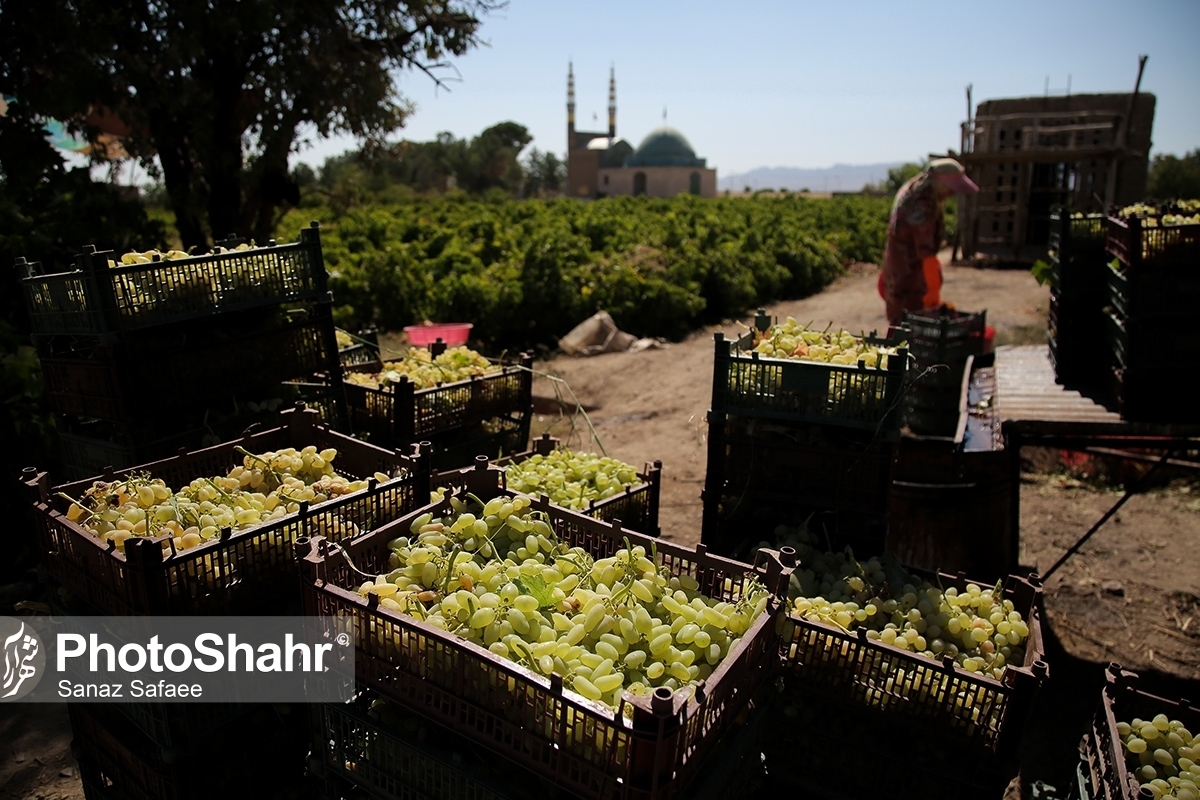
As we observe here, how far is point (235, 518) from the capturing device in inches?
107

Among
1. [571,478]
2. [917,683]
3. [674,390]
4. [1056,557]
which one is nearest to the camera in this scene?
[917,683]

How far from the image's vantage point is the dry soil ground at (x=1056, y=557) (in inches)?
151

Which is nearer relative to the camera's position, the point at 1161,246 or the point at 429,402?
the point at 1161,246

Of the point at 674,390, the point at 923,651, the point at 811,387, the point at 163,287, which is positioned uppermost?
the point at 163,287

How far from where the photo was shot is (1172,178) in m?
39.9

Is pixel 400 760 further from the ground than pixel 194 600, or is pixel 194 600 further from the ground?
pixel 194 600

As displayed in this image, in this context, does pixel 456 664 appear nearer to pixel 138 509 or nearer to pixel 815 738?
pixel 138 509

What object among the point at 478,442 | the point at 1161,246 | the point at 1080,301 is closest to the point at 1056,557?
the point at 1080,301

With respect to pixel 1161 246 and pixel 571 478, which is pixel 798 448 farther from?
pixel 1161 246

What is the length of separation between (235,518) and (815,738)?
86.8 inches

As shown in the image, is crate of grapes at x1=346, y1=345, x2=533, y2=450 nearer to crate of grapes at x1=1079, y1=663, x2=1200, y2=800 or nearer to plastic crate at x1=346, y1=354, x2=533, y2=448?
plastic crate at x1=346, y1=354, x2=533, y2=448

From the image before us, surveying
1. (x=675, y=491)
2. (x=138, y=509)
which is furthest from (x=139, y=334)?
(x=675, y=491)

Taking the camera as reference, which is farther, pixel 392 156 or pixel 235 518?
pixel 392 156

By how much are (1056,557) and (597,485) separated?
13.5 feet
